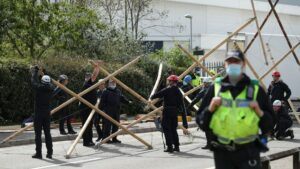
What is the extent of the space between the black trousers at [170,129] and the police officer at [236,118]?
27.2 feet

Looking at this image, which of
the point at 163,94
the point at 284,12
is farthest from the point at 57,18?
the point at 284,12

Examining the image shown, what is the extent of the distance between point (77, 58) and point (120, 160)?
42.0ft

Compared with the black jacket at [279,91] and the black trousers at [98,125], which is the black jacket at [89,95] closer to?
the black trousers at [98,125]

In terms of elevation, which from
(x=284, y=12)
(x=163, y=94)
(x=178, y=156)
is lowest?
(x=178, y=156)

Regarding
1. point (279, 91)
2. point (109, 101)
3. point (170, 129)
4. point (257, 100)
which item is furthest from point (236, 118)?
point (279, 91)

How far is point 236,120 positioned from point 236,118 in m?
0.02

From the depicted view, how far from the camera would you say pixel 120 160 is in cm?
1325

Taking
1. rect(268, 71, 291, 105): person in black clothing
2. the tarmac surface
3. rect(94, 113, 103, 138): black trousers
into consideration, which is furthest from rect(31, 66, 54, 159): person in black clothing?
rect(268, 71, 291, 105): person in black clothing

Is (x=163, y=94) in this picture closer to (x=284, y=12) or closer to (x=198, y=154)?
(x=198, y=154)

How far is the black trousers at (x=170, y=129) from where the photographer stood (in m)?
14.4

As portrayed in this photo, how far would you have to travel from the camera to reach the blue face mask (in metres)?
5.96

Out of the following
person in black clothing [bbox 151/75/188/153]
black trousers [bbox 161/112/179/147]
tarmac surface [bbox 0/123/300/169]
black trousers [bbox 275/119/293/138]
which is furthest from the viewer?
black trousers [bbox 275/119/293/138]

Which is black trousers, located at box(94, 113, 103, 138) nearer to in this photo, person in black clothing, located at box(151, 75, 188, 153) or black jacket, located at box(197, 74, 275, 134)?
person in black clothing, located at box(151, 75, 188, 153)

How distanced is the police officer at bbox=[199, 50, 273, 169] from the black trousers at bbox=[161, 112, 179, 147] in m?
8.30
